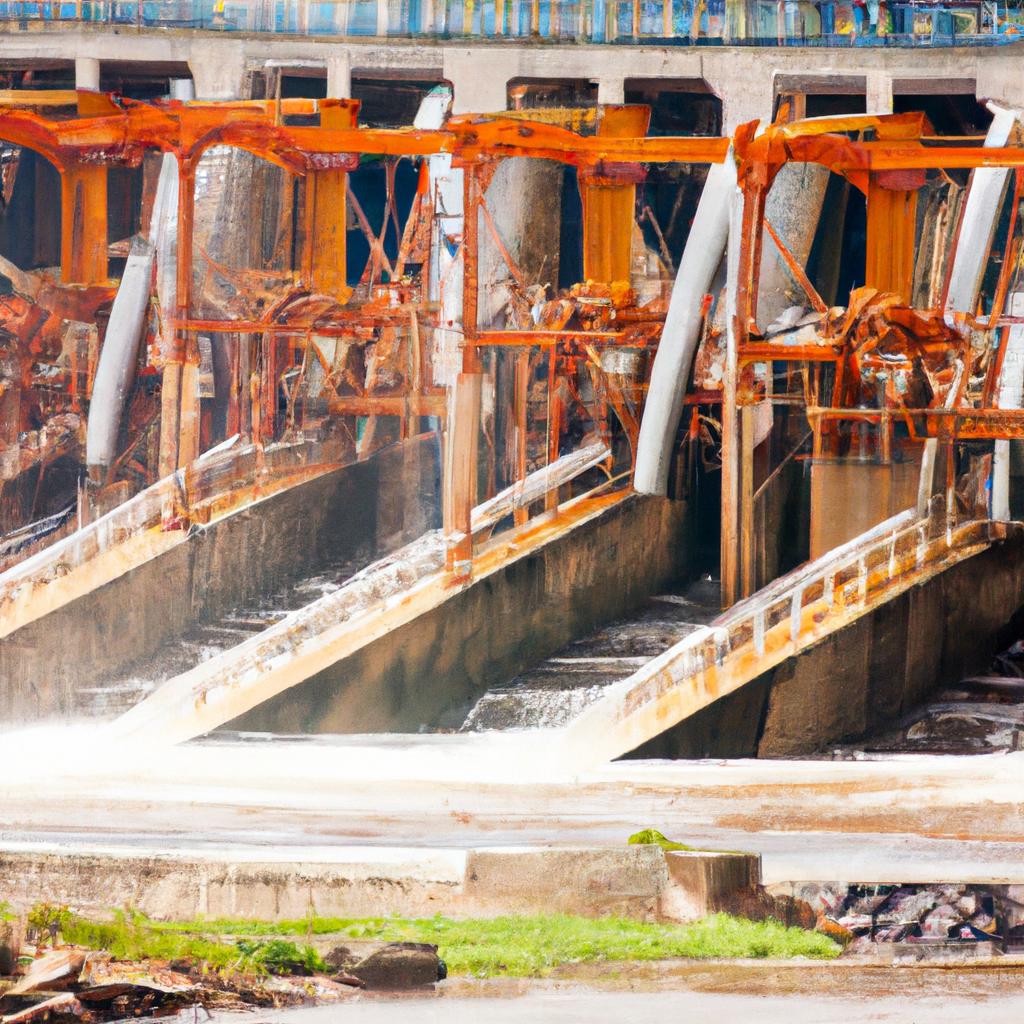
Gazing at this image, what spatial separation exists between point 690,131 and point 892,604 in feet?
6.92

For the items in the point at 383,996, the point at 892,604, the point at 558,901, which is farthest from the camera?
the point at 892,604

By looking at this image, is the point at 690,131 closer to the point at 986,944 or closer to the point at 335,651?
the point at 335,651

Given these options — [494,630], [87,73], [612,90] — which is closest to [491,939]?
[494,630]

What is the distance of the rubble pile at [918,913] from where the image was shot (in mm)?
6543

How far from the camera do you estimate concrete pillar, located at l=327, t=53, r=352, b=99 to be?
7.39 meters

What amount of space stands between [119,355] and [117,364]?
4 cm

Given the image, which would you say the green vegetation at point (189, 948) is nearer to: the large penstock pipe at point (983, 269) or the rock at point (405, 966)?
the rock at point (405, 966)

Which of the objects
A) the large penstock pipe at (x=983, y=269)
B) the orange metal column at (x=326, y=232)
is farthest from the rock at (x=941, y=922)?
the orange metal column at (x=326, y=232)

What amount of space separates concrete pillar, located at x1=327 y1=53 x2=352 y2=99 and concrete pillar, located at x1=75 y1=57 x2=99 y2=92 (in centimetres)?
98

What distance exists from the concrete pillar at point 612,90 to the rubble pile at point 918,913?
3261 mm

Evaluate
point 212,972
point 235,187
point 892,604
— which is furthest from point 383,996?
point 235,187

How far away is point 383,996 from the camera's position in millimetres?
5902

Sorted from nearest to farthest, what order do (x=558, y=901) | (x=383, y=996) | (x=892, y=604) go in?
(x=383, y=996) → (x=558, y=901) → (x=892, y=604)

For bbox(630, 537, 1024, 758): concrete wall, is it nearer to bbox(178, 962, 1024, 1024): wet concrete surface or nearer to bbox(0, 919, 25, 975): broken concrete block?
bbox(178, 962, 1024, 1024): wet concrete surface
